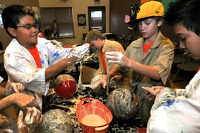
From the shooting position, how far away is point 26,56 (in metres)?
1.50

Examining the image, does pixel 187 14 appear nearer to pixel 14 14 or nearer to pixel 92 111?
pixel 92 111

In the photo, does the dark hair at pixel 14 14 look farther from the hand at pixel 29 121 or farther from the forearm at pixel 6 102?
the hand at pixel 29 121

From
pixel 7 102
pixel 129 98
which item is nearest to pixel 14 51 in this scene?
pixel 7 102

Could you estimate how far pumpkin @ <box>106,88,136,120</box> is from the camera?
1.37 meters

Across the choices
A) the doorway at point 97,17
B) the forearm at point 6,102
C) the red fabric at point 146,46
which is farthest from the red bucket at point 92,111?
the doorway at point 97,17

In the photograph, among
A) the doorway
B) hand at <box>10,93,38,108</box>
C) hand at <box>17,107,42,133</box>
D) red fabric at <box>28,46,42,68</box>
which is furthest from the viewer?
the doorway

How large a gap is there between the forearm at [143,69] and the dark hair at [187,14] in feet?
1.59

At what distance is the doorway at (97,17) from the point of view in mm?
7832

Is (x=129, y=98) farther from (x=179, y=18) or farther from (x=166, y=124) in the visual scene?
(x=179, y=18)

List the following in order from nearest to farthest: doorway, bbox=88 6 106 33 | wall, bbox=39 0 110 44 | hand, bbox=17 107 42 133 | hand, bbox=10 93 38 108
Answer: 1. hand, bbox=17 107 42 133
2. hand, bbox=10 93 38 108
3. wall, bbox=39 0 110 44
4. doorway, bbox=88 6 106 33

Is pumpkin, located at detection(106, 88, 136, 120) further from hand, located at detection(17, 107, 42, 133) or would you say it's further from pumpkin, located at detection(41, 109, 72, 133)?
hand, located at detection(17, 107, 42, 133)

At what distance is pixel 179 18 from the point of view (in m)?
0.92

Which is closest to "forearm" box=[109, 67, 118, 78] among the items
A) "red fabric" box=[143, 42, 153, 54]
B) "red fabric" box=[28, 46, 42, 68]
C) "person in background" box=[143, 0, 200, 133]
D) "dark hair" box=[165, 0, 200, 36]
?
"red fabric" box=[143, 42, 153, 54]

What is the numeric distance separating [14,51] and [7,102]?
53 centimetres
